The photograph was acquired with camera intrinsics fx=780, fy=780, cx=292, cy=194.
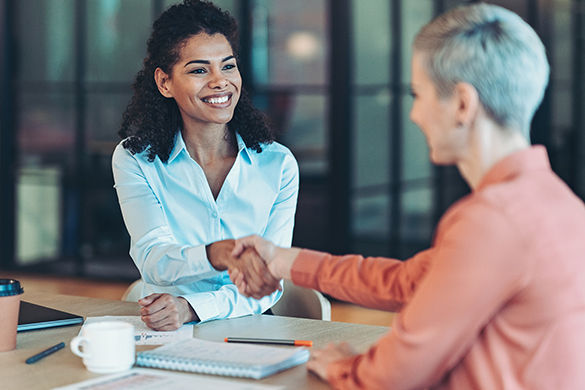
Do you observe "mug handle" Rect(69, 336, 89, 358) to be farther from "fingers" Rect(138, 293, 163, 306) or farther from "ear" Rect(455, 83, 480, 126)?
"ear" Rect(455, 83, 480, 126)

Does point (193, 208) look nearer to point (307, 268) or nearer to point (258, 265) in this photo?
point (258, 265)

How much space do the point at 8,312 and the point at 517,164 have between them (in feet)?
3.27

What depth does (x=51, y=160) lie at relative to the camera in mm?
5973

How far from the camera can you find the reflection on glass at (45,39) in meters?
5.90

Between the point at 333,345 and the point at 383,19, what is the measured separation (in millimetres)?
3817

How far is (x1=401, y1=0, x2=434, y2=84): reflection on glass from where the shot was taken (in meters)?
4.74

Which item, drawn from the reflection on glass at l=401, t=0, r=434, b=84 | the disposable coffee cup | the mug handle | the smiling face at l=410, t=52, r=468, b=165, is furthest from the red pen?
the reflection on glass at l=401, t=0, r=434, b=84

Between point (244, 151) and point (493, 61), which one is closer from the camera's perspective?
point (493, 61)

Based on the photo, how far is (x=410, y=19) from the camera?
15.7ft

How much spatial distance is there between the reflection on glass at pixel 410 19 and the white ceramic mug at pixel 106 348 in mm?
3669

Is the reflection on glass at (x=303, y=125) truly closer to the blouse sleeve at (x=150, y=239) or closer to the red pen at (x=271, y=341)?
the blouse sleeve at (x=150, y=239)

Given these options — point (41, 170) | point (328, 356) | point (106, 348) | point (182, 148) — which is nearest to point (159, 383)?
point (106, 348)

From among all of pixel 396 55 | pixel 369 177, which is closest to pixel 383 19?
pixel 396 55

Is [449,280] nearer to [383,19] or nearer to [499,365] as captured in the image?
[499,365]
